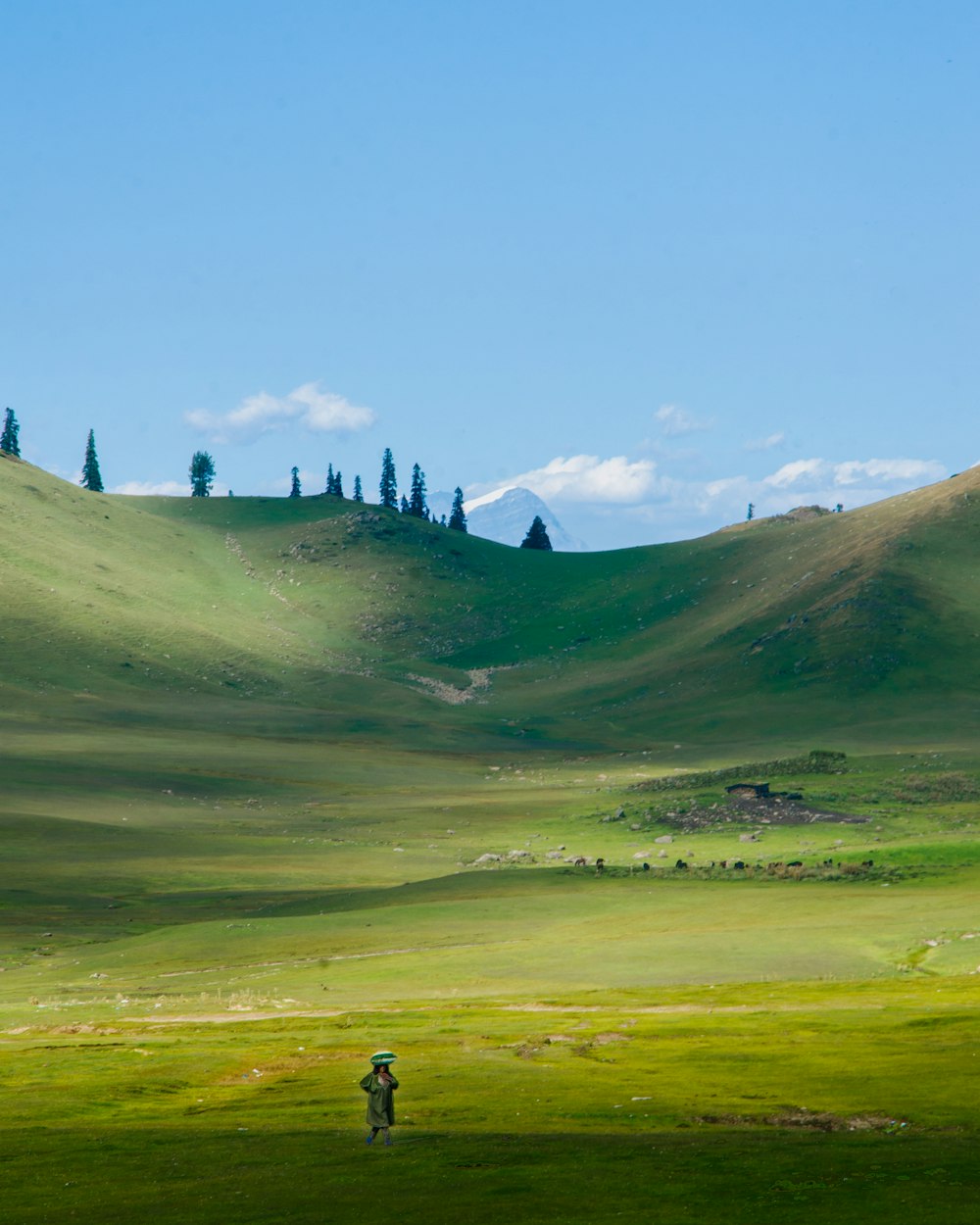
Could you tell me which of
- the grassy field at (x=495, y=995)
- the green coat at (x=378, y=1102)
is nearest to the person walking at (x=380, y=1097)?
the green coat at (x=378, y=1102)

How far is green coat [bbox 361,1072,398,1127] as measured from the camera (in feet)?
109

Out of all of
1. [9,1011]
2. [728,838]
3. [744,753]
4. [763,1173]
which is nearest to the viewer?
[763,1173]

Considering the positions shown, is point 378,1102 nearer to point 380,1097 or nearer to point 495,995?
point 380,1097

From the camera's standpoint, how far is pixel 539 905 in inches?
3514

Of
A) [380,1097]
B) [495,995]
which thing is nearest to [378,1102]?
[380,1097]

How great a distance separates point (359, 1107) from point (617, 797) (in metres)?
108

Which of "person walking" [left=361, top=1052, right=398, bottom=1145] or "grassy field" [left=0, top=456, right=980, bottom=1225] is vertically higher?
"person walking" [left=361, top=1052, right=398, bottom=1145]

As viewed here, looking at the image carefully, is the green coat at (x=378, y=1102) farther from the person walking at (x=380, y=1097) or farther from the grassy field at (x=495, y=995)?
the grassy field at (x=495, y=995)

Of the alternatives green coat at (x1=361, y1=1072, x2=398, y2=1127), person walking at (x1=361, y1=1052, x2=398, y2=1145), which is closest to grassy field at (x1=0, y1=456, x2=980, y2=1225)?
person walking at (x1=361, y1=1052, x2=398, y2=1145)

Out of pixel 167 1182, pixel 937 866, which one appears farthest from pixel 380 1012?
pixel 937 866

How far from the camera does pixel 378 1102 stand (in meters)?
33.1

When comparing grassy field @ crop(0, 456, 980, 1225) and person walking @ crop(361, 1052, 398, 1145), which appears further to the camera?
person walking @ crop(361, 1052, 398, 1145)

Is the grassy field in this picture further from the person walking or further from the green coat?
the green coat

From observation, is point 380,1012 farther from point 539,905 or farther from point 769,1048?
point 539,905
